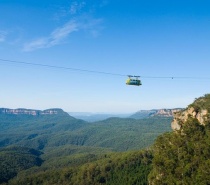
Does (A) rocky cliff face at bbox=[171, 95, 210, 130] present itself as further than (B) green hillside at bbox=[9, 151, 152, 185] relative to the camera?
No

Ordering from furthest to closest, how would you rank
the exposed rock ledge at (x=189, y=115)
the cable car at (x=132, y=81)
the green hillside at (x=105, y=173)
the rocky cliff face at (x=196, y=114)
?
the green hillside at (x=105, y=173)
the exposed rock ledge at (x=189, y=115)
the rocky cliff face at (x=196, y=114)
the cable car at (x=132, y=81)

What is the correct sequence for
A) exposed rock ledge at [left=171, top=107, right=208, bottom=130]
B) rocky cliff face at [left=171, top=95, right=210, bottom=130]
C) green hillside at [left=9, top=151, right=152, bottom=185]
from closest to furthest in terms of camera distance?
rocky cliff face at [left=171, top=95, right=210, bottom=130]
exposed rock ledge at [left=171, top=107, right=208, bottom=130]
green hillside at [left=9, top=151, right=152, bottom=185]

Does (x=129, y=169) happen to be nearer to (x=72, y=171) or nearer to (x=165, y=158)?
(x=72, y=171)

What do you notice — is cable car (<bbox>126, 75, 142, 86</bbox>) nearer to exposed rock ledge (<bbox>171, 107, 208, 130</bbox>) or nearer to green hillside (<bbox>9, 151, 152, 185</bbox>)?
exposed rock ledge (<bbox>171, 107, 208, 130</bbox>)

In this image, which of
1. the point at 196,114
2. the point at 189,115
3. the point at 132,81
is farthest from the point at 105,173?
the point at 132,81

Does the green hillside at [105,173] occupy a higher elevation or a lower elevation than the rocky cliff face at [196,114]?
lower

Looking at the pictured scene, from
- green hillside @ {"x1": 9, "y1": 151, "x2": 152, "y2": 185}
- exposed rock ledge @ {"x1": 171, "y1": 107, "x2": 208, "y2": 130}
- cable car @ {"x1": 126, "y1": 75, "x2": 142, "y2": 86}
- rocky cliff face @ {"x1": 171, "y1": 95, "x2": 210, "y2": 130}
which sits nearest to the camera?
cable car @ {"x1": 126, "y1": 75, "x2": 142, "y2": 86}

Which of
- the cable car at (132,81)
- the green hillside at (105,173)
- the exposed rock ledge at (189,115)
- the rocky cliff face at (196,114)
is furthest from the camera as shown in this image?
the green hillside at (105,173)

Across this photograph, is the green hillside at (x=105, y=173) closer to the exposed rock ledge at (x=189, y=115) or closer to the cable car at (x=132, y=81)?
the exposed rock ledge at (x=189, y=115)

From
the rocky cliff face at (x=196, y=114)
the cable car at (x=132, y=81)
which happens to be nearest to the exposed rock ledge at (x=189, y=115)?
the rocky cliff face at (x=196, y=114)

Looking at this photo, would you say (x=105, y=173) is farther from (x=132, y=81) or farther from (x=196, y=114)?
(x=132, y=81)

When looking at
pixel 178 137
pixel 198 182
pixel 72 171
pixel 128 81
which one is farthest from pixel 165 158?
pixel 72 171

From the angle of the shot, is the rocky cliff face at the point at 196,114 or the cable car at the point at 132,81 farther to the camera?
the rocky cliff face at the point at 196,114

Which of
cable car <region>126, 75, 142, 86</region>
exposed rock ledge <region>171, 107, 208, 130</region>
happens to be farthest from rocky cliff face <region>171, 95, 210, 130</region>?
cable car <region>126, 75, 142, 86</region>
